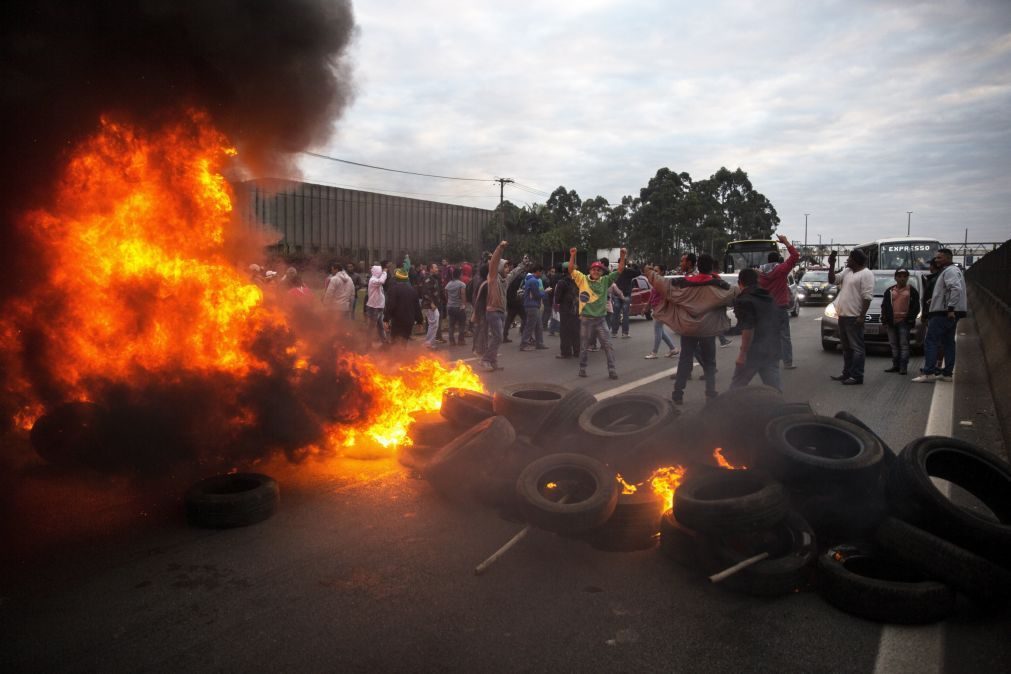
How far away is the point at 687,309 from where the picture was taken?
821cm

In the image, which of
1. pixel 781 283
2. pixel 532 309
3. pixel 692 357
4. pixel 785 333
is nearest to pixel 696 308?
pixel 692 357

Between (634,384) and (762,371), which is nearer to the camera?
(762,371)

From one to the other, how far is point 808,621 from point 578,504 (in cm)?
141

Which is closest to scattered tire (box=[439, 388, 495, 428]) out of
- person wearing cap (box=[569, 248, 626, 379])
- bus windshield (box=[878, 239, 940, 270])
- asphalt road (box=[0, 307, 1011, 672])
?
asphalt road (box=[0, 307, 1011, 672])

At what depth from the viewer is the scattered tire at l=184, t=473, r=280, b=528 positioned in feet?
14.7

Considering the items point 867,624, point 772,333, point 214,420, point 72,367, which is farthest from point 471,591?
point 772,333

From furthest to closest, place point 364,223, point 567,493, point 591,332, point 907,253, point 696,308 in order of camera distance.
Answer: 1. point 364,223
2. point 907,253
3. point 591,332
4. point 696,308
5. point 567,493

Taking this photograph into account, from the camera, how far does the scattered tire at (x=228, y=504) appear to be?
4484 millimetres

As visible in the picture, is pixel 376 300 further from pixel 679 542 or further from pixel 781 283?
pixel 679 542

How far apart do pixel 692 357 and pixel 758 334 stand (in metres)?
0.97

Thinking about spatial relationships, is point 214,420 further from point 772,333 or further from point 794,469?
point 772,333

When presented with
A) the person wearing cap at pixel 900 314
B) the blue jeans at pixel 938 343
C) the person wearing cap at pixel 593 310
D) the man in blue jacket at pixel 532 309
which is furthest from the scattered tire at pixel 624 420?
the man in blue jacket at pixel 532 309

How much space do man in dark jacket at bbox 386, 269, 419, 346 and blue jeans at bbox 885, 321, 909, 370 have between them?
347 inches

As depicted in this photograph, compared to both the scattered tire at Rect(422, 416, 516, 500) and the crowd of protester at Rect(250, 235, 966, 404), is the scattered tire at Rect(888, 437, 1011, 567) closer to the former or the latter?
the scattered tire at Rect(422, 416, 516, 500)
